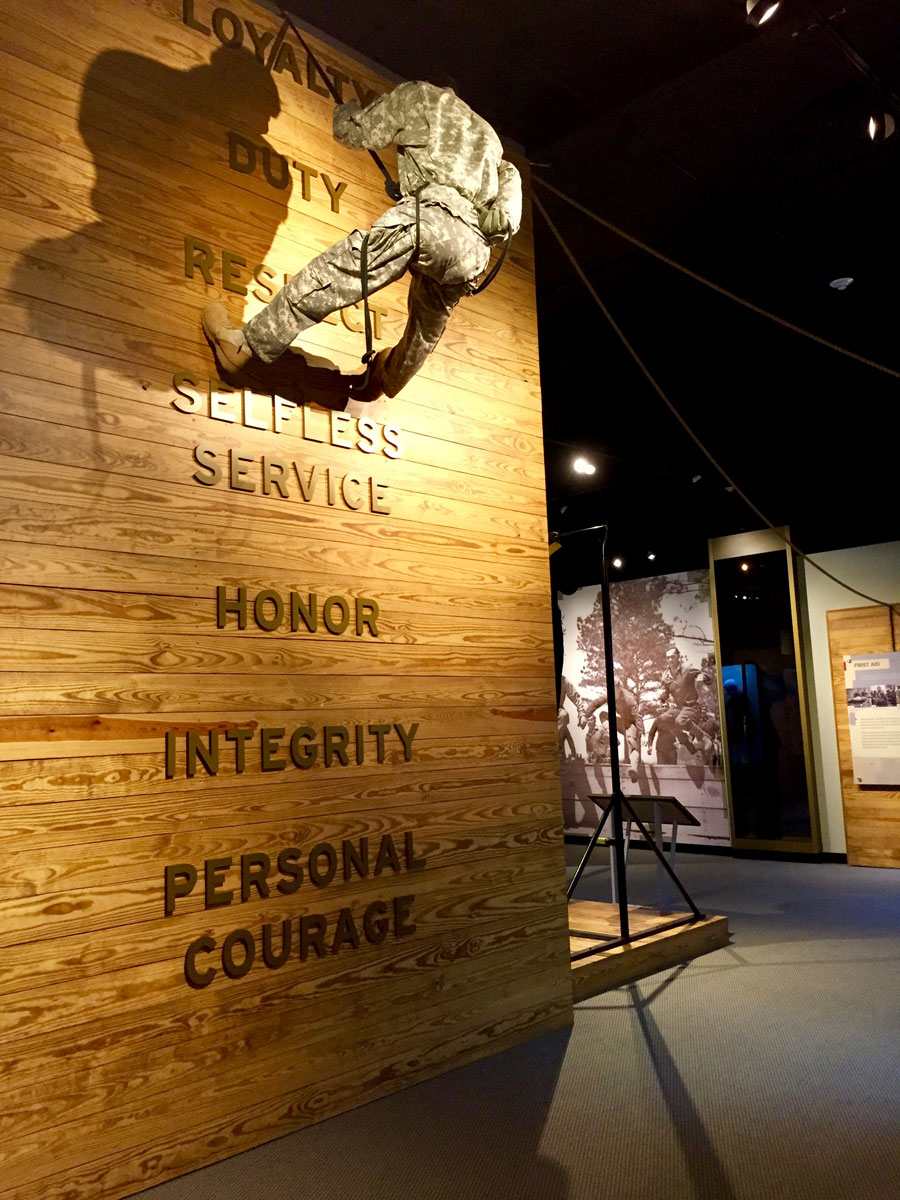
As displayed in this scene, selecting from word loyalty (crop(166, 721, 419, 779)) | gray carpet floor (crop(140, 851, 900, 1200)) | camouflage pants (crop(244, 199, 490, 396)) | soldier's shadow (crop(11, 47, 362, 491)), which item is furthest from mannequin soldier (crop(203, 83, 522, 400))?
gray carpet floor (crop(140, 851, 900, 1200))

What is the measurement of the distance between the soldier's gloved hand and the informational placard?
245 inches

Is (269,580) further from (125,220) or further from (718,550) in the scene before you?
(718,550)

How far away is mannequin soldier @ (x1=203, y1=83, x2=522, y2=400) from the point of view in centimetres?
289

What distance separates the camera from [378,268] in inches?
114

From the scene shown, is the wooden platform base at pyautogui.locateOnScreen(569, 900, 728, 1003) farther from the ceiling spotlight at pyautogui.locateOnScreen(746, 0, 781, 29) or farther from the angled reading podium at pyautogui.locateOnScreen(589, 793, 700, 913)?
the ceiling spotlight at pyautogui.locateOnScreen(746, 0, 781, 29)

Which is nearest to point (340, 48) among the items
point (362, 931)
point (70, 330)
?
point (70, 330)

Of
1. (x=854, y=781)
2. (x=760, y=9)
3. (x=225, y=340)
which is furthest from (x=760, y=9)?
(x=854, y=781)

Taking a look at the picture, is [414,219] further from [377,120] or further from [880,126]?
[880,126]

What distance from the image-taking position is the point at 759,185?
5090mm

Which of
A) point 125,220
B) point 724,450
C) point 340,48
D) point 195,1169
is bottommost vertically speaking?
point 195,1169

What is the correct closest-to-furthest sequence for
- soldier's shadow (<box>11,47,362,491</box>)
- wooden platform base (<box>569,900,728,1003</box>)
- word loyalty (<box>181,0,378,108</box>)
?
soldier's shadow (<box>11,47,362,491</box>) → word loyalty (<box>181,0,378,108</box>) → wooden platform base (<box>569,900,728,1003</box>)

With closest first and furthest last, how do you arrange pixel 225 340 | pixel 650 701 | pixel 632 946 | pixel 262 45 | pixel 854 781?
1. pixel 225 340
2. pixel 262 45
3. pixel 632 946
4. pixel 854 781
5. pixel 650 701

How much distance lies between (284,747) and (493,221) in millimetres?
1889

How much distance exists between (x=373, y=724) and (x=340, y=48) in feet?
9.70
